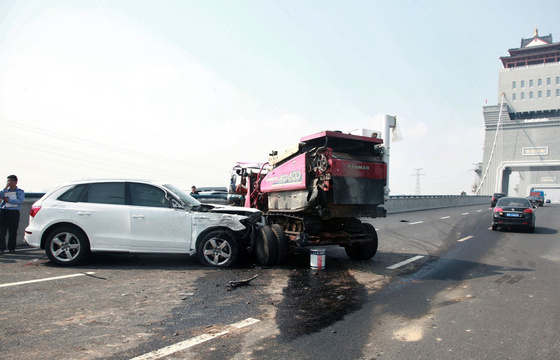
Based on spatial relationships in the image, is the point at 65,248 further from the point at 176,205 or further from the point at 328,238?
the point at 328,238

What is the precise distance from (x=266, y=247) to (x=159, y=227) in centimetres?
220

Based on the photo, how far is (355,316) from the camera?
16.0 feet

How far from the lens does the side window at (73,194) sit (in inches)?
313

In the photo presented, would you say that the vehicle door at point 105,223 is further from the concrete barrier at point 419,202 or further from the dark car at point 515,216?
the concrete barrier at point 419,202

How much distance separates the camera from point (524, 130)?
9869cm

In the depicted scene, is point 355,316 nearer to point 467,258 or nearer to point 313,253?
point 313,253

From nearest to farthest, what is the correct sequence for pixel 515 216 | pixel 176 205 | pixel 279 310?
pixel 279 310 → pixel 176 205 → pixel 515 216

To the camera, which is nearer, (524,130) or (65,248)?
(65,248)

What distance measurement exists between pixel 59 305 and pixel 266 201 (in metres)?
5.66

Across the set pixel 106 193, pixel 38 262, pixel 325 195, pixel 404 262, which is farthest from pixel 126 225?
pixel 404 262

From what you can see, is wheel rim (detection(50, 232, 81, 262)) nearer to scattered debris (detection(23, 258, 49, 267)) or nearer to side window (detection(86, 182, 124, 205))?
scattered debris (detection(23, 258, 49, 267))

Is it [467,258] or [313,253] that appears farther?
[467,258]

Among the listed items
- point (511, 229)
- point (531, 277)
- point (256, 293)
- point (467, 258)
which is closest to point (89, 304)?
point (256, 293)

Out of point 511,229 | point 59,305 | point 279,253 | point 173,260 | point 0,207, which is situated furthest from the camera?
point 511,229
